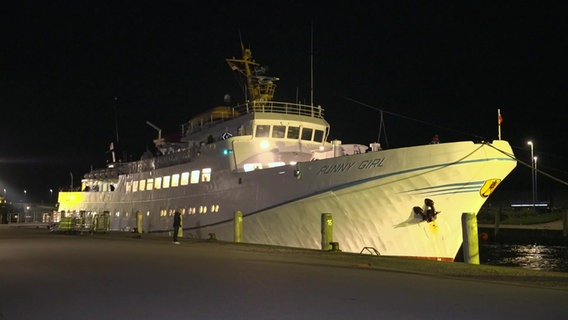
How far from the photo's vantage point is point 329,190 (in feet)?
60.1

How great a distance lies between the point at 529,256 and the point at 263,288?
78.9 ft

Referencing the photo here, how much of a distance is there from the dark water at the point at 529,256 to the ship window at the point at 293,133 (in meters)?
10.7

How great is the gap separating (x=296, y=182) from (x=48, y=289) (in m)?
12.1

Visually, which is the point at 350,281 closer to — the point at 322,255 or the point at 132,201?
the point at 322,255

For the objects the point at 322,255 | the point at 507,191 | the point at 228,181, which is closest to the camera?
the point at 322,255

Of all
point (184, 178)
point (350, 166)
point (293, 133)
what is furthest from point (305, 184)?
point (184, 178)

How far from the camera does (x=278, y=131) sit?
23812 millimetres

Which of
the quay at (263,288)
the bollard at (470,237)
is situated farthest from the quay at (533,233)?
the quay at (263,288)

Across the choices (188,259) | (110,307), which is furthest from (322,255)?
(110,307)

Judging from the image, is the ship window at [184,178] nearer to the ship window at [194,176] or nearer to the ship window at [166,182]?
the ship window at [194,176]

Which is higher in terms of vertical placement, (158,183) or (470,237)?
(158,183)

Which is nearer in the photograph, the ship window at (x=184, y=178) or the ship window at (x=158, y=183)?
the ship window at (x=184, y=178)

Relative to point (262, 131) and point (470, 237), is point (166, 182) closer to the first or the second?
point (262, 131)

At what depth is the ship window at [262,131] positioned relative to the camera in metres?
23.4
